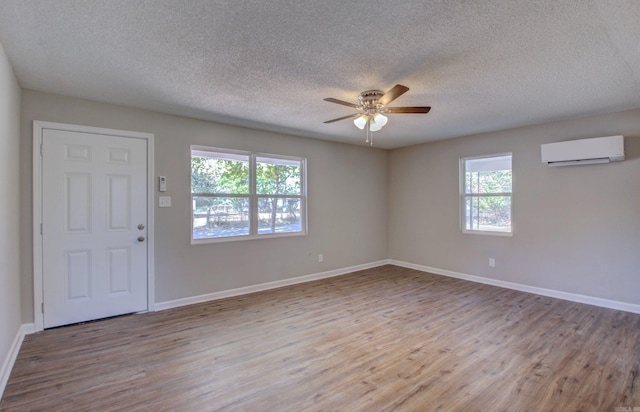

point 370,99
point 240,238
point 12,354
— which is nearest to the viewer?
point 12,354

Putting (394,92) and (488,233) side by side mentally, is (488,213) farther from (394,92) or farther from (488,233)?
(394,92)

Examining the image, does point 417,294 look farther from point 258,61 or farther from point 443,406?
point 258,61

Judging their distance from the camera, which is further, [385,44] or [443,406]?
[385,44]

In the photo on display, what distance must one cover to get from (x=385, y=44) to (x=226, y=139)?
2.75m

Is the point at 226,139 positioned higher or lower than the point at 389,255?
higher

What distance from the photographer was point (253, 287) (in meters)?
4.51

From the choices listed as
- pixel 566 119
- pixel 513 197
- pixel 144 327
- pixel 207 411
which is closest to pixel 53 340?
pixel 144 327

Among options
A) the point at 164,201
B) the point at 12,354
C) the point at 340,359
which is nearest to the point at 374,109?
the point at 340,359

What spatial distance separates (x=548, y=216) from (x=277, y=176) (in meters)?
3.90

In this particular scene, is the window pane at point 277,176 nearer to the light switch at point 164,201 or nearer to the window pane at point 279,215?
the window pane at point 279,215

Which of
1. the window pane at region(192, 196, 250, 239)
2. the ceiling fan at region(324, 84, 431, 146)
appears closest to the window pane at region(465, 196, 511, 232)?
the ceiling fan at region(324, 84, 431, 146)

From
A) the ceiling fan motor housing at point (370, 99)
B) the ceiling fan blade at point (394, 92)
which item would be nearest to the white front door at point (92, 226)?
the ceiling fan motor housing at point (370, 99)

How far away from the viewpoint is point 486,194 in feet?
16.3

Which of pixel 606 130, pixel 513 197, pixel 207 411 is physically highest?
pixel 606 130
